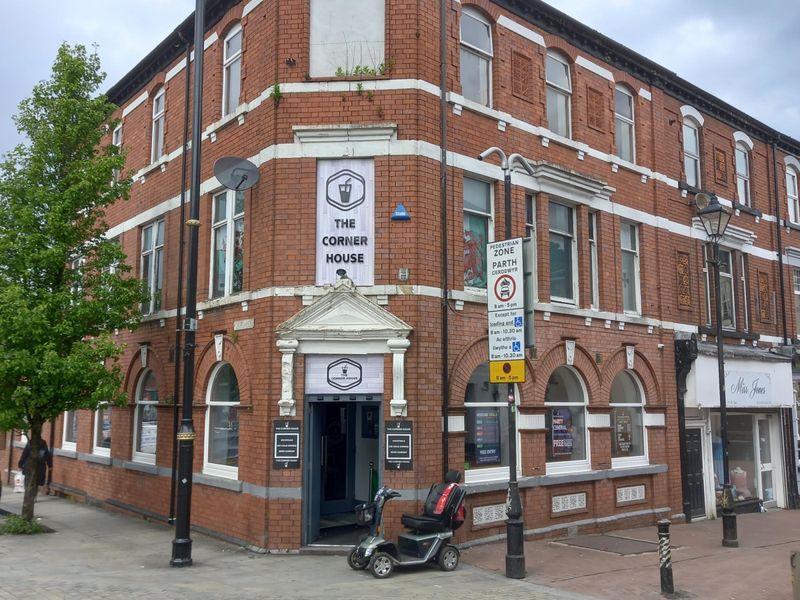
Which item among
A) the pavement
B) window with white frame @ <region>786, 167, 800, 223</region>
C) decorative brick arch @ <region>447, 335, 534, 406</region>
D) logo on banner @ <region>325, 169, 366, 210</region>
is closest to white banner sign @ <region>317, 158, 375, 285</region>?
logo on banner @ <region>325, 169, 366, 210</region>

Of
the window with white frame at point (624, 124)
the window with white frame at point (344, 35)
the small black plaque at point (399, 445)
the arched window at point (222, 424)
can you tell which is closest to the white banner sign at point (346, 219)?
the window with white frame at point (344, 35)

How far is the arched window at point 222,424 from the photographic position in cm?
1353

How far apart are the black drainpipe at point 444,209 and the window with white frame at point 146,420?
731 cm

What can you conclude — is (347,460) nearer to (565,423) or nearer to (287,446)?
(287,446)

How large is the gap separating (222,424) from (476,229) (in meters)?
6.04

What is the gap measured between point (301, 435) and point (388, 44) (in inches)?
271

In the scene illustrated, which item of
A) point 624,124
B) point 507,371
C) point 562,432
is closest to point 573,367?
point 562,432

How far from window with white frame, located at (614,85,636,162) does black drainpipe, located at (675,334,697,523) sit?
4.55m

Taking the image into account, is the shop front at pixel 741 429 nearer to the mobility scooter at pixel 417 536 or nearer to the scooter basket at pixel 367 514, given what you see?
the mobility scooter at pixel 417 536

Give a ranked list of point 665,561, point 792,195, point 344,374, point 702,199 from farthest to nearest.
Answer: point 792,195 < point 702,199 < point 344,374 < point 665,561

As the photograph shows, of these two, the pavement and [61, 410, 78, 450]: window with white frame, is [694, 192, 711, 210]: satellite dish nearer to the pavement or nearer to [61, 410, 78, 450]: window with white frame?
the pavement

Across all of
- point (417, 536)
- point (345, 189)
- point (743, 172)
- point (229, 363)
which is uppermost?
point (743, 172)

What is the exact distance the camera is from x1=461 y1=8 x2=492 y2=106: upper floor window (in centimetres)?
1402

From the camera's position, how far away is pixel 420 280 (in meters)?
12.2
